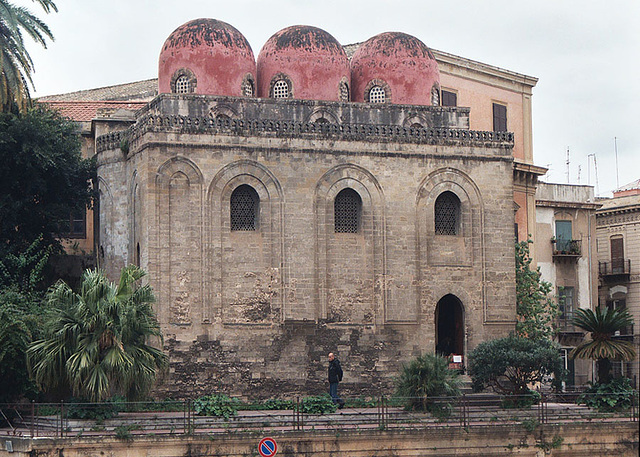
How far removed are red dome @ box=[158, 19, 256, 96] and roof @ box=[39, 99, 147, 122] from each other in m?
5.57

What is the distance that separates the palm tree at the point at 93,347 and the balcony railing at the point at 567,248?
21701 millimetres

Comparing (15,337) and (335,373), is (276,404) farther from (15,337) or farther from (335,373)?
(15,337)

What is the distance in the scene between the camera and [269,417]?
1017 inches

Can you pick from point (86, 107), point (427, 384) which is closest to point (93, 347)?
point (427, 384)

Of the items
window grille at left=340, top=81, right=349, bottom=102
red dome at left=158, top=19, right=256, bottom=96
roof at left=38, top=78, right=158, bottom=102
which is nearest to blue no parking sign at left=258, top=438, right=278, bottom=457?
red dome at left=158, top=19, right=256, bottom=96

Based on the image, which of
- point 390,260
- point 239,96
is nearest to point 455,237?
point 390,260

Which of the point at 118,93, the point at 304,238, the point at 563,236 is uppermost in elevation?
the point at 118,93

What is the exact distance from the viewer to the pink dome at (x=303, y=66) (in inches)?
1332

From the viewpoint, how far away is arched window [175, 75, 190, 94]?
33.4m

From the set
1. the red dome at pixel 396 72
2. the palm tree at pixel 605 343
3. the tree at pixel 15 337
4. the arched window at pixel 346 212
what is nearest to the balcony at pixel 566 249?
the red dome at pixel 396 72

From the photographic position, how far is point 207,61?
3316 cm

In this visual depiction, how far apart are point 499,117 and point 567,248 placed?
5.85 metres

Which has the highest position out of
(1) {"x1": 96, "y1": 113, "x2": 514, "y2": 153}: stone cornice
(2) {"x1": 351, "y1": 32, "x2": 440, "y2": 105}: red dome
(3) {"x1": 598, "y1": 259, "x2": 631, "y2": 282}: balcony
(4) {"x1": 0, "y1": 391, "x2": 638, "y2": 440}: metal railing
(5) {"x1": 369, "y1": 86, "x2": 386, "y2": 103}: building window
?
(2) {"x1": 351, "y1": 32, "x2": 440, "y2": 105}: red dome

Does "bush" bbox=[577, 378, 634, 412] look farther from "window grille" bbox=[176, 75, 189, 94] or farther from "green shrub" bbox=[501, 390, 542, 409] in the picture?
"window grille" bbox=[176, 75, 189, 94]
